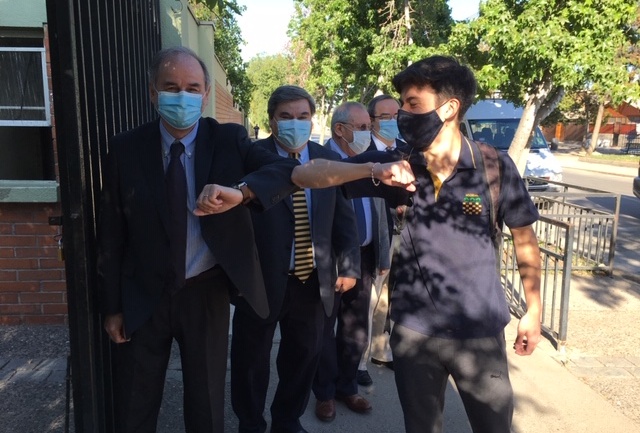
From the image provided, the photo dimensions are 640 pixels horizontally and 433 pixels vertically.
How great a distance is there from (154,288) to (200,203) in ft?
1.97

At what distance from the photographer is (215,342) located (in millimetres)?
2543

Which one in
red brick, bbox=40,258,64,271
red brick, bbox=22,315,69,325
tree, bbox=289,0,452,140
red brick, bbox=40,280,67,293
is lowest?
red brick, bbox=22,315,69,325

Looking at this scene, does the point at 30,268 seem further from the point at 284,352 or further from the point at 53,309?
the point at 284,352

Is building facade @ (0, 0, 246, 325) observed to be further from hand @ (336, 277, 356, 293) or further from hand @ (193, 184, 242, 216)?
hand @ (193, 184, 242, 216)

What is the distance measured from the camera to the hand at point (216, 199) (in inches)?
76.1

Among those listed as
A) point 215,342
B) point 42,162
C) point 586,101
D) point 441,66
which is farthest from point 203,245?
point 586,101

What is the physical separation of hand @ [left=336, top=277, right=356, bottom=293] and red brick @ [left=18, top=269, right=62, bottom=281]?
2709mm

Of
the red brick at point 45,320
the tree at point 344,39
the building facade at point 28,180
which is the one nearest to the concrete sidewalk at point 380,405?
the red brick at point 45,320

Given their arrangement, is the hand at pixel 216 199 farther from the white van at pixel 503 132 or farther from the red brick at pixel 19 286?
the white van at pixel 503 132

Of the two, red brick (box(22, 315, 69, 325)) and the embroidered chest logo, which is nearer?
the embroidered chest logo

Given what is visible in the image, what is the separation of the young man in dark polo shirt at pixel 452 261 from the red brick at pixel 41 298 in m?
3.44

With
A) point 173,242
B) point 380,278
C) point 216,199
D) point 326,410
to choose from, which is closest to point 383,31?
point 380,278

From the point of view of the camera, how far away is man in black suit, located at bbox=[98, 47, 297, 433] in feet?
7.68

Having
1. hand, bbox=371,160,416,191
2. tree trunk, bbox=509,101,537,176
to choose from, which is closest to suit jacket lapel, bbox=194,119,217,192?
hand, bbox=371,160,416,191
